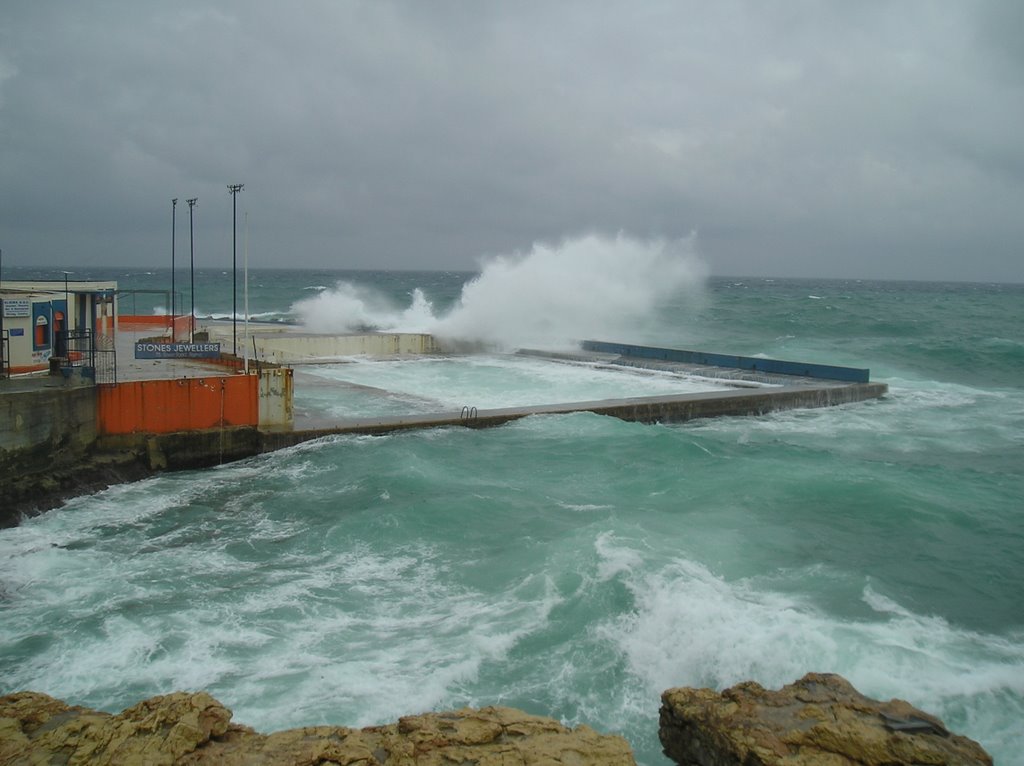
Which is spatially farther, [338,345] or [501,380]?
[338,345]

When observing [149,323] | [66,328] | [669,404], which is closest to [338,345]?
[149,323]

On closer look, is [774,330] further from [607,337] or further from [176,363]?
[176,363]

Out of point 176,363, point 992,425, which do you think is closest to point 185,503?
point 176,363

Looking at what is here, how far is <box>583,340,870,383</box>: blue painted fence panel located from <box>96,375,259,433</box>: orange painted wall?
14.5 m

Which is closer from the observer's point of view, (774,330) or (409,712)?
(409,712)

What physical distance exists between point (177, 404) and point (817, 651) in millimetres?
9896

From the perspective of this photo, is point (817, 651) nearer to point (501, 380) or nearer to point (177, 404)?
point (177, 404)

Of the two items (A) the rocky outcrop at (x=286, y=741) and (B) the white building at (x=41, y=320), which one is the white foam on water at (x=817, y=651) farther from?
(B) the white building at (x=41, y=320)

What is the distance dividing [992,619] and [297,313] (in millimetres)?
36440

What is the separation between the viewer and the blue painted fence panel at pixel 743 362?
21781 millimetres

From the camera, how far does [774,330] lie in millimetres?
48031

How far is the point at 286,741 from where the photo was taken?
4.54 meters

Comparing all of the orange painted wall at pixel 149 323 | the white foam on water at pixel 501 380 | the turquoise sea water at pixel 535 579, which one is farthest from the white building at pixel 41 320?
the orange painted wall at pixel 149 323

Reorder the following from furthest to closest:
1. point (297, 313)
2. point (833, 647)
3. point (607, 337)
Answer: point (297, 313) < point (607, 337) < point (833, 647)
